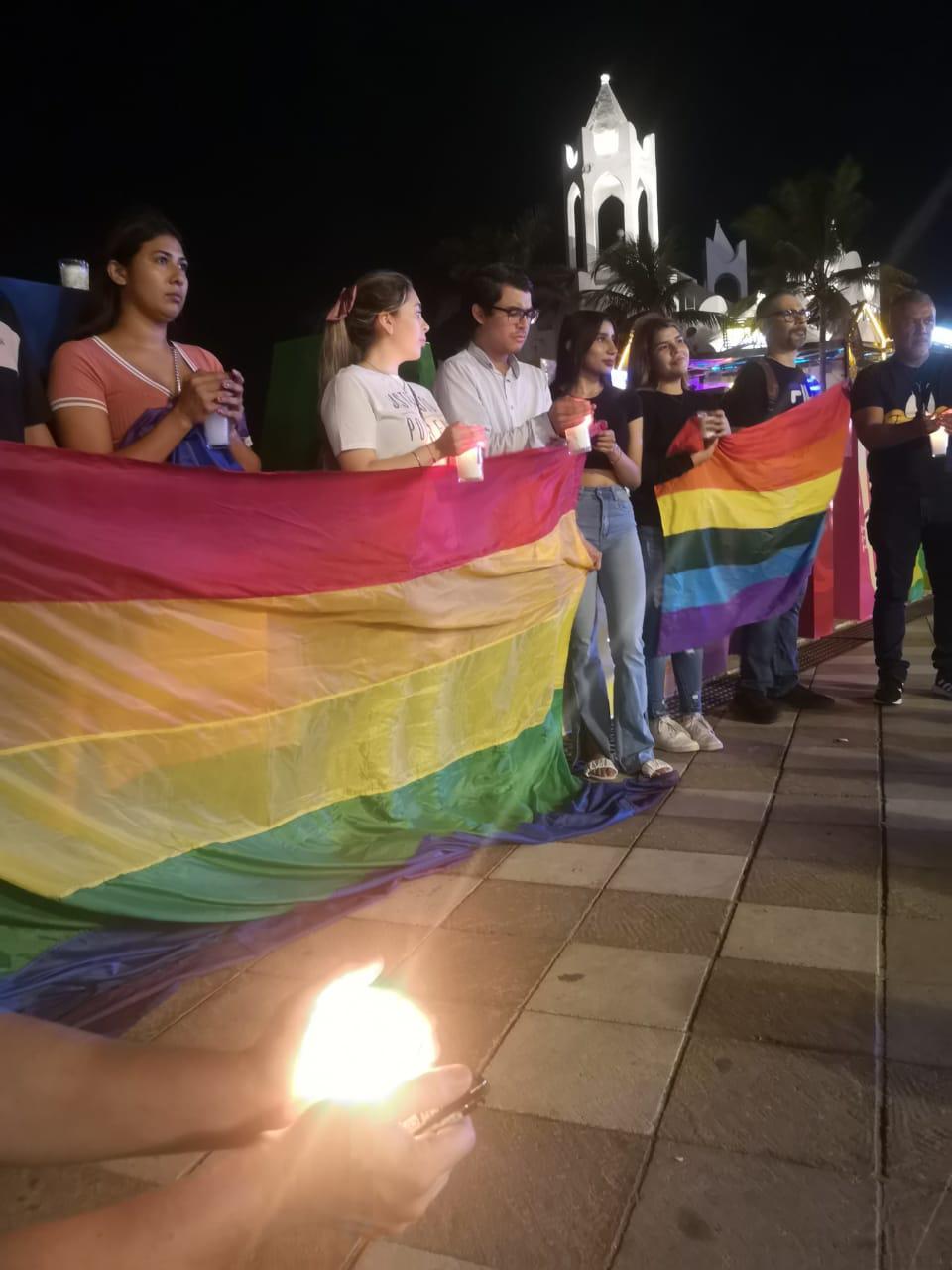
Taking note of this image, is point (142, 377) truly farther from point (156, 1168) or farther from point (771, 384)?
point (771, 384)

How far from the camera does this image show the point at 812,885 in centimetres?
313

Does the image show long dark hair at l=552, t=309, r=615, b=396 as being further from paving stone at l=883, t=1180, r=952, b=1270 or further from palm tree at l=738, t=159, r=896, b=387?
palm tree at l=738, t=159, r=896, b=387

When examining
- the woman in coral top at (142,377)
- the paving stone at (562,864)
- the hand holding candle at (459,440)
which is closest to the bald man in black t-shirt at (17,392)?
the woman in coral top at (142,377)

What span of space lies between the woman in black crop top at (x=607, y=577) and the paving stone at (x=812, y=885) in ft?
3.81

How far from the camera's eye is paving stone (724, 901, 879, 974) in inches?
103

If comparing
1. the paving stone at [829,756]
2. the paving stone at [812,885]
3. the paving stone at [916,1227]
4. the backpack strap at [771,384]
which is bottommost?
the paving stone at [916,1227]

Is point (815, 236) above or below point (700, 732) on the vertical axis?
above

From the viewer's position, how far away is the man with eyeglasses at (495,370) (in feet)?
13.7

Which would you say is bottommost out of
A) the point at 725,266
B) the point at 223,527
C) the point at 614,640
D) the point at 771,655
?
the point at 771,655

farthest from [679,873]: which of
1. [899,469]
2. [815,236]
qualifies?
[815,236]

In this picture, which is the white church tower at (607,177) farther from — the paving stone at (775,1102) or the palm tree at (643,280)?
the paving stone at (775,1102)

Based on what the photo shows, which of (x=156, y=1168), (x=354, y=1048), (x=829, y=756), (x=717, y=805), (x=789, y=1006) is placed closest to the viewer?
(x=354, y=1048)

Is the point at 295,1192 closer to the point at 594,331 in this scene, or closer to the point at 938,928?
the point at 938,928

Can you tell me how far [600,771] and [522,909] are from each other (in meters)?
1.51
